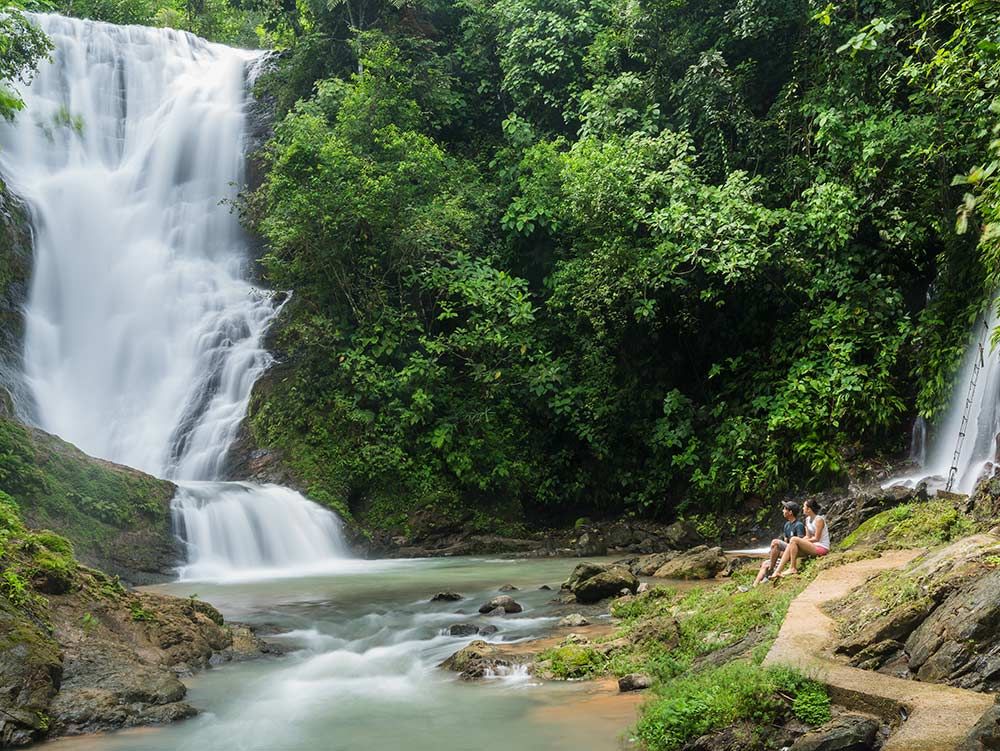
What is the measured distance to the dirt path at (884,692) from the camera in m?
4.80

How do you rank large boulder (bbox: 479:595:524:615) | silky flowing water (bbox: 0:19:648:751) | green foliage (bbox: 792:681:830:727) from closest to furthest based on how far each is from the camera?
green foliage (bbox: 792:681:830:727) → silky flowing water (bbox: 0:19:648:751) → large boulder (bbox: 479:595:524:615)

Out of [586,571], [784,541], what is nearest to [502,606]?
[586,571]

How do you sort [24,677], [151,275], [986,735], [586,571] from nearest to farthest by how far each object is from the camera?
[986,735] → [24,677] → [586,571] → [151,275]

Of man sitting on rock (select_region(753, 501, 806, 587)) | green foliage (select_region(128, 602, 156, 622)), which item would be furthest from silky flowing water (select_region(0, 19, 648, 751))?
man sitting on rock (select_region(753, 501, 806, 587))

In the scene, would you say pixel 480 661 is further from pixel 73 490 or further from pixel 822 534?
pixel 73 490

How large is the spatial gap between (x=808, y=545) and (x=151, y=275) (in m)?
16.3

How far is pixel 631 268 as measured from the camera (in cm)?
1692

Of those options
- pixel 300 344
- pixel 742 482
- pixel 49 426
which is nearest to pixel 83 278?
pixel 49 426

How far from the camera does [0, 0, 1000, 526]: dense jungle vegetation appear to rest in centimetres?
1595

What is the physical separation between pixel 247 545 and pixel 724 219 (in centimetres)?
967

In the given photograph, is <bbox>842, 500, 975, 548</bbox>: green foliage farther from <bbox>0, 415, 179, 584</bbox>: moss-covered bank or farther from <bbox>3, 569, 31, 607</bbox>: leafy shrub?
<bbox>0, 415, 179, 584</bbox>: moss-covered bank

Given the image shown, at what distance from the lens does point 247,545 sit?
49.2 feet

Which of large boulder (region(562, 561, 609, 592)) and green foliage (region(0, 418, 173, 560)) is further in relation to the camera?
green foliage (region(0, 418, 173, 560))

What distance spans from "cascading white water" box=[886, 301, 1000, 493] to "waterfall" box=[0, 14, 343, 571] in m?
9.73
